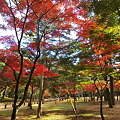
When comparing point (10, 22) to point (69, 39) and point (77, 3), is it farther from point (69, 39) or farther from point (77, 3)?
point (69, 39)

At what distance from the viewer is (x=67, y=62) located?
34.7 ft

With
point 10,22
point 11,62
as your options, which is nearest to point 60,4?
point 10,22

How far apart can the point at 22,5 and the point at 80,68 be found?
4.40 m

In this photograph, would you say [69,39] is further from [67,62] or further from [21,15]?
[21,15]

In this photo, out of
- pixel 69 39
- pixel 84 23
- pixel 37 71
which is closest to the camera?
pixel 84 23

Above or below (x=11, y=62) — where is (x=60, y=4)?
above

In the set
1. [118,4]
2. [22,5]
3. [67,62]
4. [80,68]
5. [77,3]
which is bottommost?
[80,68]

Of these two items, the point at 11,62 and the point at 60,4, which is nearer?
the point at 60,4

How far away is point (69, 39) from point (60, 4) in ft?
18.8

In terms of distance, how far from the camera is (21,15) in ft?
19.2

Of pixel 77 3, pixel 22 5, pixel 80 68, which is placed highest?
pixel 77 3

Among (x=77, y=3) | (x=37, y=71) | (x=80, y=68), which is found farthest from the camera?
(x=37, y=71)

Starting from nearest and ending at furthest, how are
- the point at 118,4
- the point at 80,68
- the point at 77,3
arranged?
the point at 118,4 → the point at 77,3 → the point at 80,68

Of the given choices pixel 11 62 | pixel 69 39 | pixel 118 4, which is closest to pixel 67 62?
pixel 69 39
